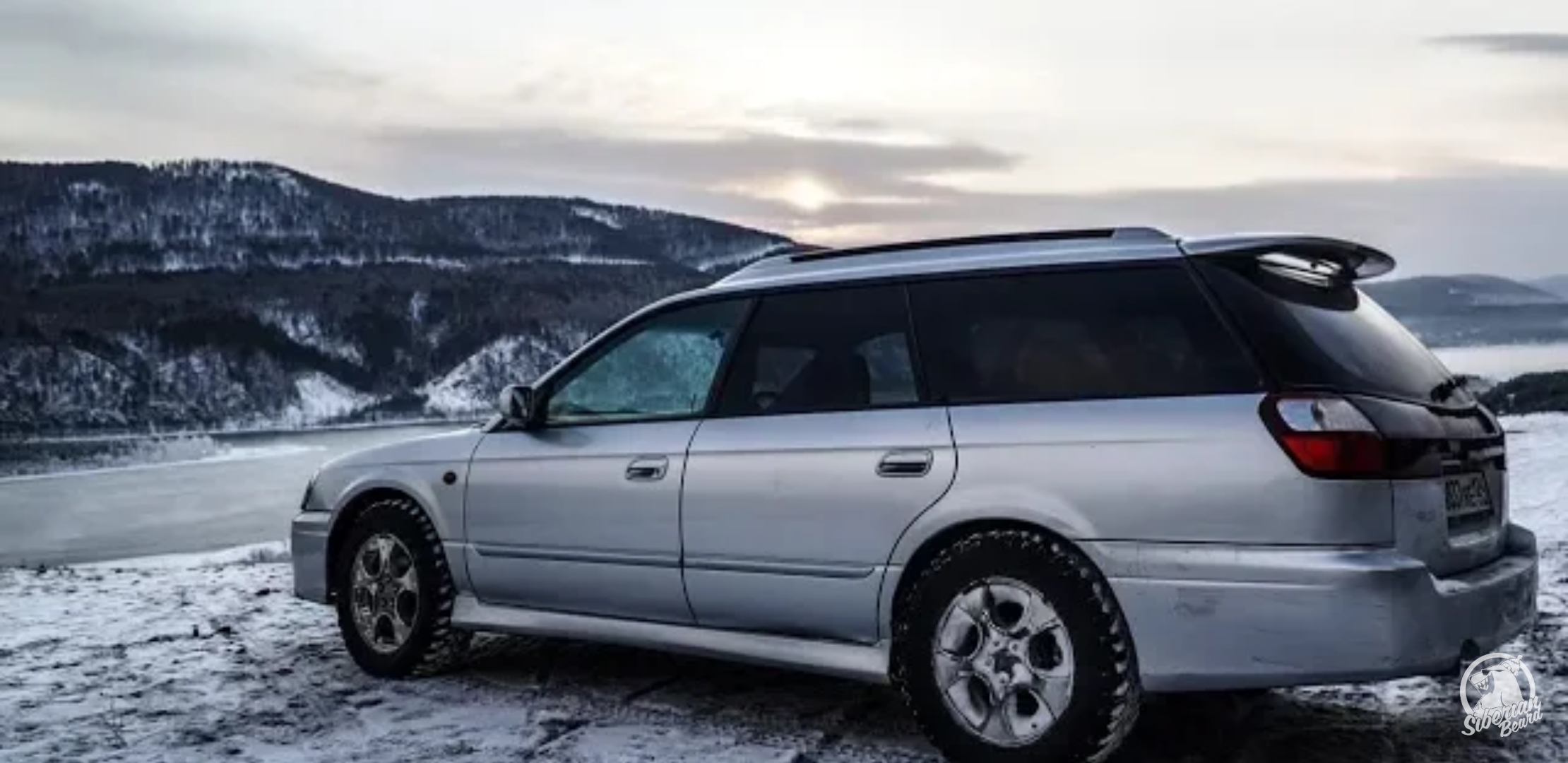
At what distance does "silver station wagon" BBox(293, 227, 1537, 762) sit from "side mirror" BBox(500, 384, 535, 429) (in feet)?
0.06

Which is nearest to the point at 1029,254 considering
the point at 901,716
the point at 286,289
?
the point at 901,716

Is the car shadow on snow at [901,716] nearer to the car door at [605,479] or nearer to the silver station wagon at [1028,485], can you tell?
the silver station wagon at [1028,485]

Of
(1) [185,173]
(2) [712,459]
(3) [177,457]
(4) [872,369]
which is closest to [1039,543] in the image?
(4) [872,369]

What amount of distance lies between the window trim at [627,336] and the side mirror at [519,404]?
4 centimetres

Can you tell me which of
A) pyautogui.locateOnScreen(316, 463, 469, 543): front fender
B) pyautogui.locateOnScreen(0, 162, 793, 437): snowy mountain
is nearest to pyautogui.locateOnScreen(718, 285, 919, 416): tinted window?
pyautogui.locateOnScreen(316, 463, 469, 543): front fender

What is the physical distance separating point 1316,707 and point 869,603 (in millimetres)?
1839

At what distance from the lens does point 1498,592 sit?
387cm

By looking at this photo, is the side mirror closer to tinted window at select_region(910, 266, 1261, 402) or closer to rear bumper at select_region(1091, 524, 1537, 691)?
tinted window at select_region(910, 266, 1261, 402)

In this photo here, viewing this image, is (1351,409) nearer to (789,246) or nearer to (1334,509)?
(1334,509)

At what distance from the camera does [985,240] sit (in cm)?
473

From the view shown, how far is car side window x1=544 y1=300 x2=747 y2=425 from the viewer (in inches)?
198

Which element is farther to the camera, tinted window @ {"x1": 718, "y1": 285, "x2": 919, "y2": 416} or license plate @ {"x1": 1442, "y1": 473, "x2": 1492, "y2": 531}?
tinted window @ {"x1": 718, "y1": 285, "x2": 919, "y2": 416}

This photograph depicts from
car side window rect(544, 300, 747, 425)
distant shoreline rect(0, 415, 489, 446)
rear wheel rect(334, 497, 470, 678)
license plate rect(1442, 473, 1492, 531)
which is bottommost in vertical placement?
distant shoreline rect(0, 415, 489, 446)

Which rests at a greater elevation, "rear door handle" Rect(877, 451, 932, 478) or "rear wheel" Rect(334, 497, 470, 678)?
"rear door handle" Rect(877, 451, 932, 478)
